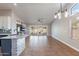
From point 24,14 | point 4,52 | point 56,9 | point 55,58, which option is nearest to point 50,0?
point 55,58

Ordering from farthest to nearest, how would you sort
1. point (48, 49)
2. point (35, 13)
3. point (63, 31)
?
point (63, 31), point (48, 49), point (35, 13)

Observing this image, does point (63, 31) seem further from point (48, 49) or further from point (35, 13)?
point (35, 13)

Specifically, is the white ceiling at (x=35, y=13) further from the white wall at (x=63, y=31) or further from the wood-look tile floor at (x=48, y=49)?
the wood-look tile floor at (x=48, y=49)

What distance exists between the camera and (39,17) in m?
5.18

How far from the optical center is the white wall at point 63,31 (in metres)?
5.98

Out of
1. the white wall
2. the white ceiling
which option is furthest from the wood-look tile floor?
the white ceiling

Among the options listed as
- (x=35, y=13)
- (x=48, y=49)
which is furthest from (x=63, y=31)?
(x=35, y=13)

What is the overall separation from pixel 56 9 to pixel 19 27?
5.09 ft

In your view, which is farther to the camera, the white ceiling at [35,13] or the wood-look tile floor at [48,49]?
the white ceiling at [35,13]

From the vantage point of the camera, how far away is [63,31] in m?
7.11

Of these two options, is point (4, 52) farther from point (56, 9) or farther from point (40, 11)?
point (56, 9)

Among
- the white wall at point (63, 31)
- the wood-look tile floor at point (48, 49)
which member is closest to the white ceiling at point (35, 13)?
the white wall at point (63, 31)

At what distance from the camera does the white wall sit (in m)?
5.98

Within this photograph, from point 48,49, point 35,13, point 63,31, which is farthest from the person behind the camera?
point 63,31
